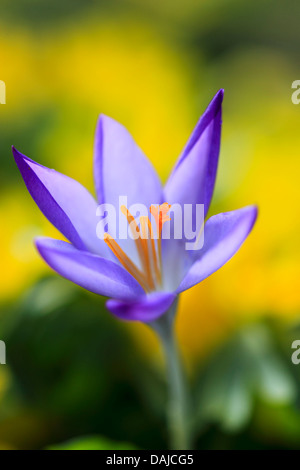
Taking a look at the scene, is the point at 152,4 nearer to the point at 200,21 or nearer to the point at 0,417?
the point at 200,21

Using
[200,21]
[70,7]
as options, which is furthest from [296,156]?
[70,7]

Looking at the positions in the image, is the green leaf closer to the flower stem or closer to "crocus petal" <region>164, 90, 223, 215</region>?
the flower stem

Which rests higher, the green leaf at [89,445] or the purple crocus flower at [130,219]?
the purple crocus flower at [130,219]

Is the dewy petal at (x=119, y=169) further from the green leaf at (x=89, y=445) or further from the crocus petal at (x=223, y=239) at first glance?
the green leaf at (x=89, y=445)

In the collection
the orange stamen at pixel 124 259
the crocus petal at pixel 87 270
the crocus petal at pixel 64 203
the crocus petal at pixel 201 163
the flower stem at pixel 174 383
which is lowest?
the flower stem at pixel 174 383

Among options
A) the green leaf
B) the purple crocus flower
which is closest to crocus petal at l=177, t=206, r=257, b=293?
the purple crocus flower

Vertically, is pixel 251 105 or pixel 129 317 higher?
pixel 251 105

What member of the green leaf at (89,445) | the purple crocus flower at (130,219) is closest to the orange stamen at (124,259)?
the purple crocus flower at (130,219)
